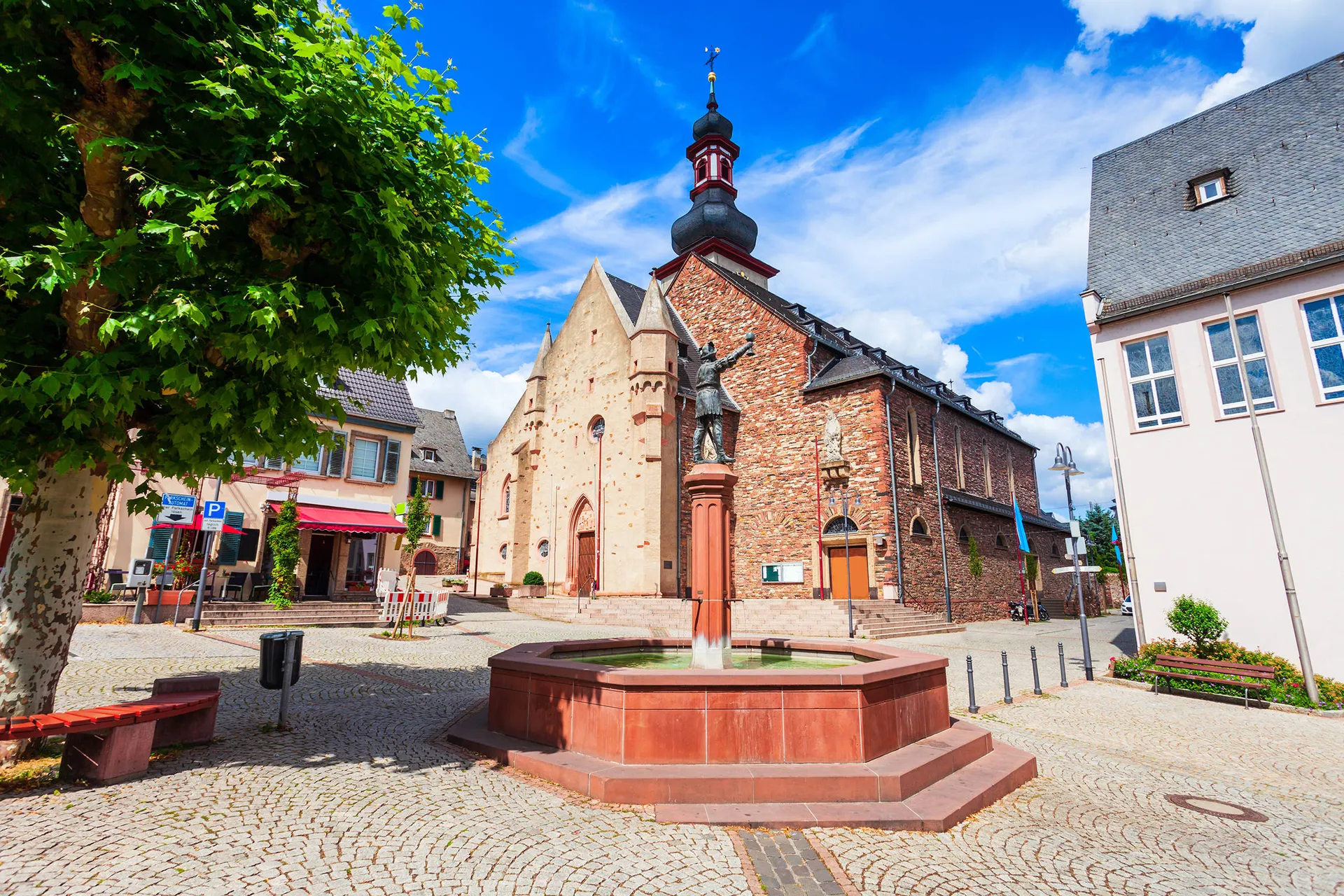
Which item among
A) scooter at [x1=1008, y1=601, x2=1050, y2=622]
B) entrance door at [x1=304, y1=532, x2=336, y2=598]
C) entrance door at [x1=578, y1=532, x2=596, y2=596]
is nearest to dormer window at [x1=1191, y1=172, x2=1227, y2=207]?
scooter at [x1=1008, y1=601, x2=1050, y2=622]

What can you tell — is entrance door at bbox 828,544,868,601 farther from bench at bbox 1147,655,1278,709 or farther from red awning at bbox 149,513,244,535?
red awning at bbox 149,513,244,535

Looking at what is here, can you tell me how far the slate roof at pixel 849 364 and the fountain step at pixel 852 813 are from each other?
21.6 meters

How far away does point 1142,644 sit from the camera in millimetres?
14820

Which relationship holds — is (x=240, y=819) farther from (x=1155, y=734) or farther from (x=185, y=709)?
(x=1155, y=734)

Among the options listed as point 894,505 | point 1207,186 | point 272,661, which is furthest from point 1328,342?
point 272,661

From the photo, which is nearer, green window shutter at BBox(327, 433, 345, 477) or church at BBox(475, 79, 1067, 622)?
green window shutter at BBox(327, 433, 345, 477)

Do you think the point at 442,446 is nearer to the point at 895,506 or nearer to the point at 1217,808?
the point at 895,506

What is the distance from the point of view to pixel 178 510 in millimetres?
17188

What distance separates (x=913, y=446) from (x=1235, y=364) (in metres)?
13.1

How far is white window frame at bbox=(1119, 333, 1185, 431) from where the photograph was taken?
14984 millimetres

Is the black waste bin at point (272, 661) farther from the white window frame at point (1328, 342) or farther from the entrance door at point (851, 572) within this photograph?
the entrance door at point (851, 572)

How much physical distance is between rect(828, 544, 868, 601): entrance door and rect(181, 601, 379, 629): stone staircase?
54.6 feet

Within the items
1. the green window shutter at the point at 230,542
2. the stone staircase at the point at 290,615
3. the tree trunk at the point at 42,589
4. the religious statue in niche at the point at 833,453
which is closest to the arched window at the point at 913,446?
the religious statue in niche at the point at 833,453

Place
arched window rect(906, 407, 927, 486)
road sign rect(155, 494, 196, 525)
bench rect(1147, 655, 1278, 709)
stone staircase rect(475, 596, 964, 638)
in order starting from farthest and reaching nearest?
arched window rect(906, 407, 927, 486) → stone staircase rect(475, 596, 964, 638) → road sign rect(155, 494, 196, 525) → bench rect(1147, 655, 1278, 709)
